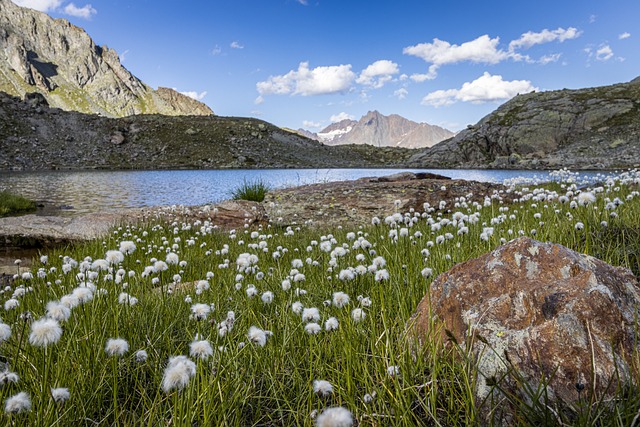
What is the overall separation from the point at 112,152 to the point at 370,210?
77.8 meters

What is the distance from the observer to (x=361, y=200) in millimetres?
11656

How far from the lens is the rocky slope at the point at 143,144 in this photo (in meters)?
67.1

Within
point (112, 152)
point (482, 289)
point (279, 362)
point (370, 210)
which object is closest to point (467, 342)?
point (482, 289)

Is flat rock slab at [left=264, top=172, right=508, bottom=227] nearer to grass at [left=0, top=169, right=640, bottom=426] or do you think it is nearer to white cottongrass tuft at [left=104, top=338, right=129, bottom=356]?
grass at [left=0, top=169, right=640, bottom=426]

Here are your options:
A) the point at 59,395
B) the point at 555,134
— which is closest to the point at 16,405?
the point at 59,395

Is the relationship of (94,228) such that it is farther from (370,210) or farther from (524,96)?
(524,96)

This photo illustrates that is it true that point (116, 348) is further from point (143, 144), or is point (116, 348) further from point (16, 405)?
Result: point (143, 144)

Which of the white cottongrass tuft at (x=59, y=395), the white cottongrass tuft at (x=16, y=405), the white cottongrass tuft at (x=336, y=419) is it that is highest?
the white cottongrass tuft at (x=336, y=419)

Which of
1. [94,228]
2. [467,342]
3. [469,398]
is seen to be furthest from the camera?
[94,228]

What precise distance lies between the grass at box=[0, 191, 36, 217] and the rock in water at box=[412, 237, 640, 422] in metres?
21.2

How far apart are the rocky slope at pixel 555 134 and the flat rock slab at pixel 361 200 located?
49734 mm

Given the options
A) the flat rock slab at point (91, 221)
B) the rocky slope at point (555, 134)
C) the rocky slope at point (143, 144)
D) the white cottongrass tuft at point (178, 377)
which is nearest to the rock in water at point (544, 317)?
the white cottongrass tuft at point (178, 377)

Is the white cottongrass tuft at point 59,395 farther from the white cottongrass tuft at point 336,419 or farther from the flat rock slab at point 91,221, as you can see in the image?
the flat rock slab at point 91,221

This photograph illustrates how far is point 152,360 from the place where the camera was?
275cm
